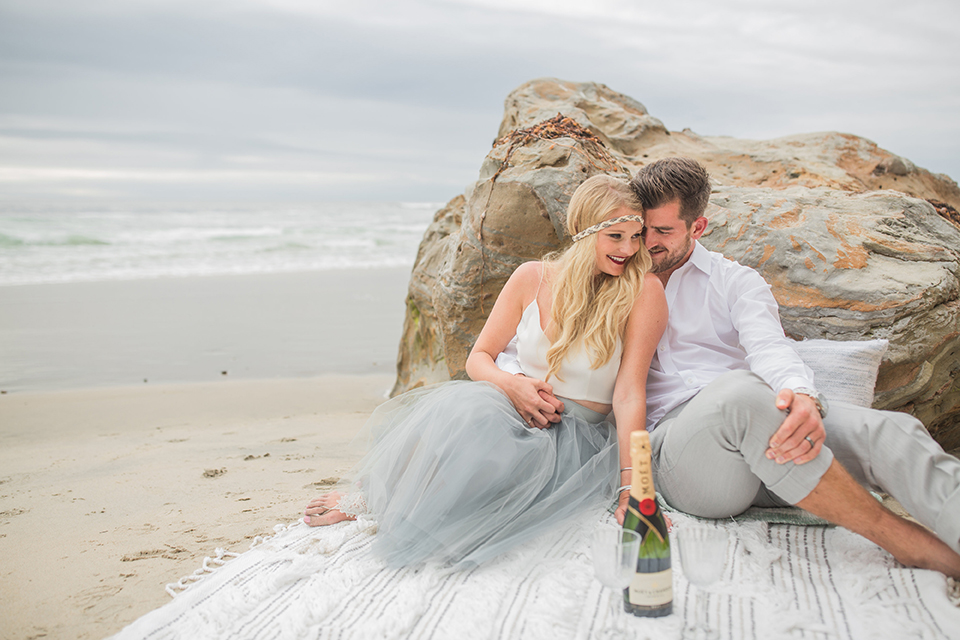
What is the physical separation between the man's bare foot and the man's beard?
1.92 metres

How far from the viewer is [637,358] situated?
9.93 ft

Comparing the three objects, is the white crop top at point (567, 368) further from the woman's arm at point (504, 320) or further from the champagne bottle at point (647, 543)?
the champagne bottle at point (647, 543)

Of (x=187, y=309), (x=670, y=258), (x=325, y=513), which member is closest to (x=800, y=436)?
(x=670, y=258)

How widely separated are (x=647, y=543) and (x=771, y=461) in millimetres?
731

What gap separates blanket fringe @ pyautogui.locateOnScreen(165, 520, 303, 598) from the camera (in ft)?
8.61

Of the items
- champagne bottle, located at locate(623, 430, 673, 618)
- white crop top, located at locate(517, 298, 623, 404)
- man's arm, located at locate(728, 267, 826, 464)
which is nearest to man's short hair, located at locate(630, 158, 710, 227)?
man's arm, located at locate(728, 267, 826, 464)

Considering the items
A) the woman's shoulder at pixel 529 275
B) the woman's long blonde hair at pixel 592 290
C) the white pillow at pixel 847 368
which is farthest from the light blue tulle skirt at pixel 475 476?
the white pillow at pixel 847 368

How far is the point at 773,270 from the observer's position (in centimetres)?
377

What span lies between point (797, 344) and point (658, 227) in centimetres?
92

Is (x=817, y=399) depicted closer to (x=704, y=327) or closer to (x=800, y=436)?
(x=800, y=436)

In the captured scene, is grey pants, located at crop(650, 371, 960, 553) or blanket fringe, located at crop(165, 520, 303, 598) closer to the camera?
grey pants, located at crop(650, 371, 960, 553)

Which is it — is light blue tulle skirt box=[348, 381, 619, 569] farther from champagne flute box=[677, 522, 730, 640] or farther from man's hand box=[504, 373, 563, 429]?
champagne flute box=[677, 522, 730, 640]

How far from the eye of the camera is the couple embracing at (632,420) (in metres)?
2.38

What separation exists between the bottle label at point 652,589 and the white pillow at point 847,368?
1407 millimetres
